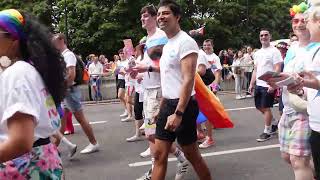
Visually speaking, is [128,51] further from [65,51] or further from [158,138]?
[158,138]

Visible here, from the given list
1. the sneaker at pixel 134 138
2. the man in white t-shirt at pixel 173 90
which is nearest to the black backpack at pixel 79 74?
the sneaker at pixel 134 138

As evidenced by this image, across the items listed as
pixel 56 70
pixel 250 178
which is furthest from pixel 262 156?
pixel 56 70

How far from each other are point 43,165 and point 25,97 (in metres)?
0.42

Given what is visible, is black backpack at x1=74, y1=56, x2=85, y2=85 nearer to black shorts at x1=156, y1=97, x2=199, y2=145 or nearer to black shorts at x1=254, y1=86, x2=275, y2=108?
black shorts at x1=156, y1=97, x2=199, y2=145

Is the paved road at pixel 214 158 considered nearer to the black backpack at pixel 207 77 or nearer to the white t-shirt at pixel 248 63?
the black backpack at pixel 207 77

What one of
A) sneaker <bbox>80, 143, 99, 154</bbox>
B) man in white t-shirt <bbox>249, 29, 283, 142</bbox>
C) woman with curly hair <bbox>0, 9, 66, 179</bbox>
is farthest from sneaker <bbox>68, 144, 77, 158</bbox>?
woman with curly hair <bbox>0, 9, 66, 179</bbox>

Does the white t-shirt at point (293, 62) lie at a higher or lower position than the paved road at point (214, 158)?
higher

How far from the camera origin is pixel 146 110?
16.6 feet

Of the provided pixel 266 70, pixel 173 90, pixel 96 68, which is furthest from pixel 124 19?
pixel 173 90

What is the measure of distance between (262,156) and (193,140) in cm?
229

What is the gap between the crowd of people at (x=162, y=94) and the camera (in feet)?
6.79

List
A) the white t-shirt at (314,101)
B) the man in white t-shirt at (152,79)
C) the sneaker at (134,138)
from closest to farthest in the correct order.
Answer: the white t-shirt at (314,101) → the man in white t-shirt at (152,79) → the sneaker at (134,138)

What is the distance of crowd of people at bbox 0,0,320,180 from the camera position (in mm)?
2068

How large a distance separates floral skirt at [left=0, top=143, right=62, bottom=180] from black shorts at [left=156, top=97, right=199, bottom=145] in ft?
5.78
